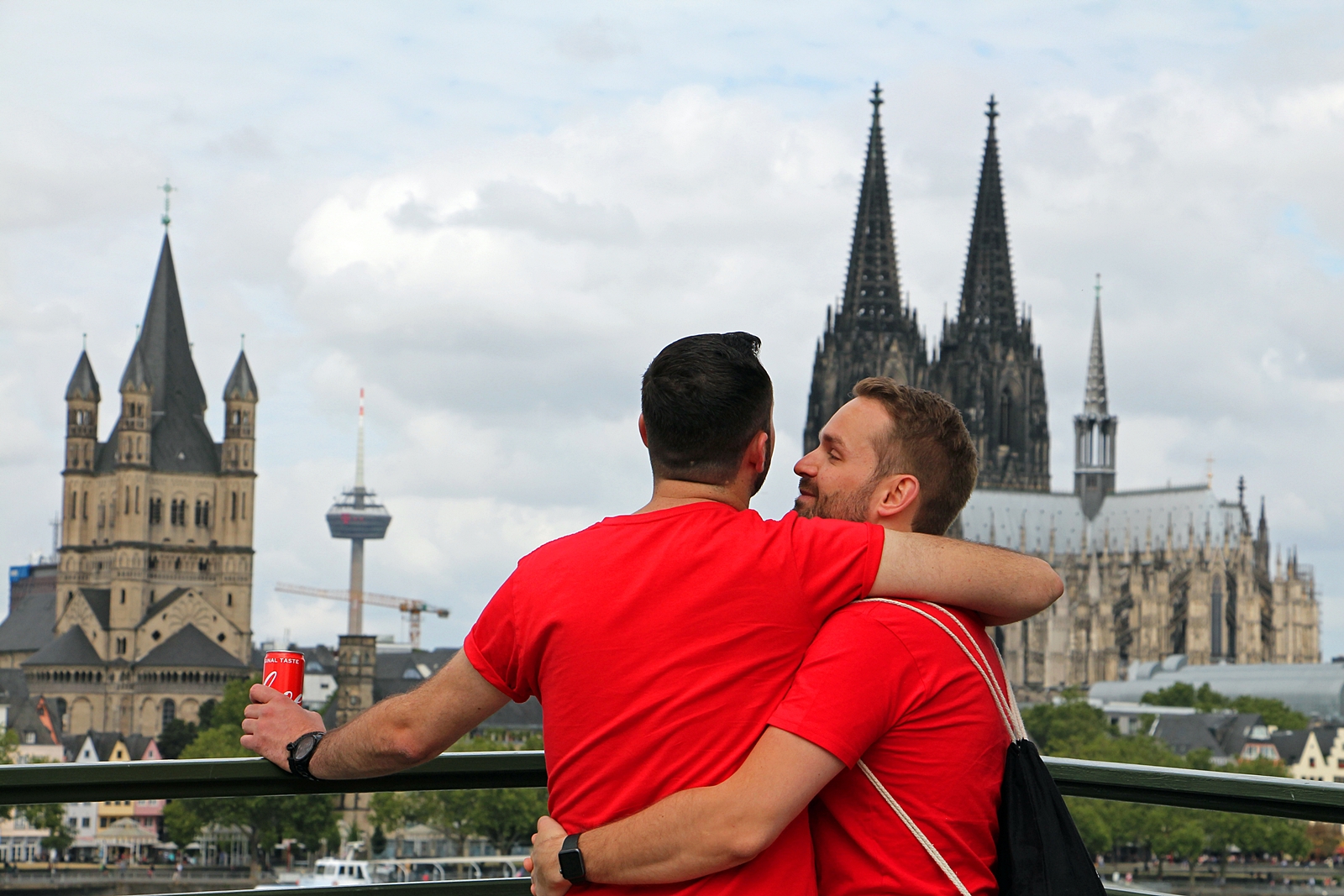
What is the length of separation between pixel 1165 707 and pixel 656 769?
283 ft

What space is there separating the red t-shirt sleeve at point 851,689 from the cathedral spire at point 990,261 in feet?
313

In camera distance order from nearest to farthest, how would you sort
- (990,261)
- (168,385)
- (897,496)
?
(897,496) < (990,261) < (168,385)

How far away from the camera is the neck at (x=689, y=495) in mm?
3008

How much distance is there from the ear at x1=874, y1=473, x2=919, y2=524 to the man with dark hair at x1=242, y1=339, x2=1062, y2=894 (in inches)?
6.5

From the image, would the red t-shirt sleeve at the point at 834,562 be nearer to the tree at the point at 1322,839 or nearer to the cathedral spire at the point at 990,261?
the tree at the point at 1322,839

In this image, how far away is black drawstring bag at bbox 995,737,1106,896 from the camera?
115 inches

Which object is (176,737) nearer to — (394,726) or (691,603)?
(394,726)

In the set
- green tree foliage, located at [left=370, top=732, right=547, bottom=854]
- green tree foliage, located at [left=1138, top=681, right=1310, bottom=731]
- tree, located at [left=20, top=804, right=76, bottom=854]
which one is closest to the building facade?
tree, located at [left=20, top=804, right=76, bottom=854]

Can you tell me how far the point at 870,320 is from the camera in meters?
94.1

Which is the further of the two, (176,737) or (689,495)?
(176,737)

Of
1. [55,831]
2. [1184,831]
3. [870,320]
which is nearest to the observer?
[1184,831]

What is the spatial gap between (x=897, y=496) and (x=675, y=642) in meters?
0.57

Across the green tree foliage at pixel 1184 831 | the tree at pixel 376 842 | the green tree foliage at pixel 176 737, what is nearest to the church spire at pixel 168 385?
the green tree foliage at pixel 176 737

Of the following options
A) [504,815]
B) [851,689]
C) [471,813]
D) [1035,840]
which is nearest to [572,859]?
[851,689]
